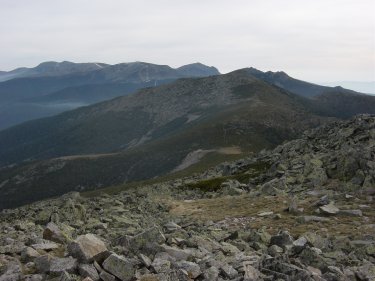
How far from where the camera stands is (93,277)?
47.3 feet

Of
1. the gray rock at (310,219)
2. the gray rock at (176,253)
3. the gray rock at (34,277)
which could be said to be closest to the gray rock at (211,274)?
the gray rock at (176,253)

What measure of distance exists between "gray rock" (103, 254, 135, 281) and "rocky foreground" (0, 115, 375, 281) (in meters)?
0.03

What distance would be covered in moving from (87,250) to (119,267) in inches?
57.0

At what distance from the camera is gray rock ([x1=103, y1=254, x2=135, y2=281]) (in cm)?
1487

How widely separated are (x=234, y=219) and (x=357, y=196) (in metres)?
10.4

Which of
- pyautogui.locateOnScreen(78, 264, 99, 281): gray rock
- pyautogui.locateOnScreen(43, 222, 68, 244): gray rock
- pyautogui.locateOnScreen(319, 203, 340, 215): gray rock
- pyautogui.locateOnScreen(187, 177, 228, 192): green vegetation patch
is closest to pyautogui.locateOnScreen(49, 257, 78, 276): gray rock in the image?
pyautogui.locateOnScreen(78, 264, 99, 281): gray rock

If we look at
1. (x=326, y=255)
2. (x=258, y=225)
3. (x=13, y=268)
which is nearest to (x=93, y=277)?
(x=13, y=268)

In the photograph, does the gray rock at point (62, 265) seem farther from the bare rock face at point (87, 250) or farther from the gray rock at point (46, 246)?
the gray rock at point (46, 246)

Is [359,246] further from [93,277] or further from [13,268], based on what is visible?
[13,268]

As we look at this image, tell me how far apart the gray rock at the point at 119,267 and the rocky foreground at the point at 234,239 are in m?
0.03

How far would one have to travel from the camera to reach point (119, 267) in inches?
592

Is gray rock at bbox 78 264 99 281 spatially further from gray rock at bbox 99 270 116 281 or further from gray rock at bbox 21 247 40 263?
gray rock at bbox 21 247 40 263

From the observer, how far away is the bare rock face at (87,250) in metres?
15.4

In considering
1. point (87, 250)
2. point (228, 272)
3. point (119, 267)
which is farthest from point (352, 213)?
point (87, 250)
